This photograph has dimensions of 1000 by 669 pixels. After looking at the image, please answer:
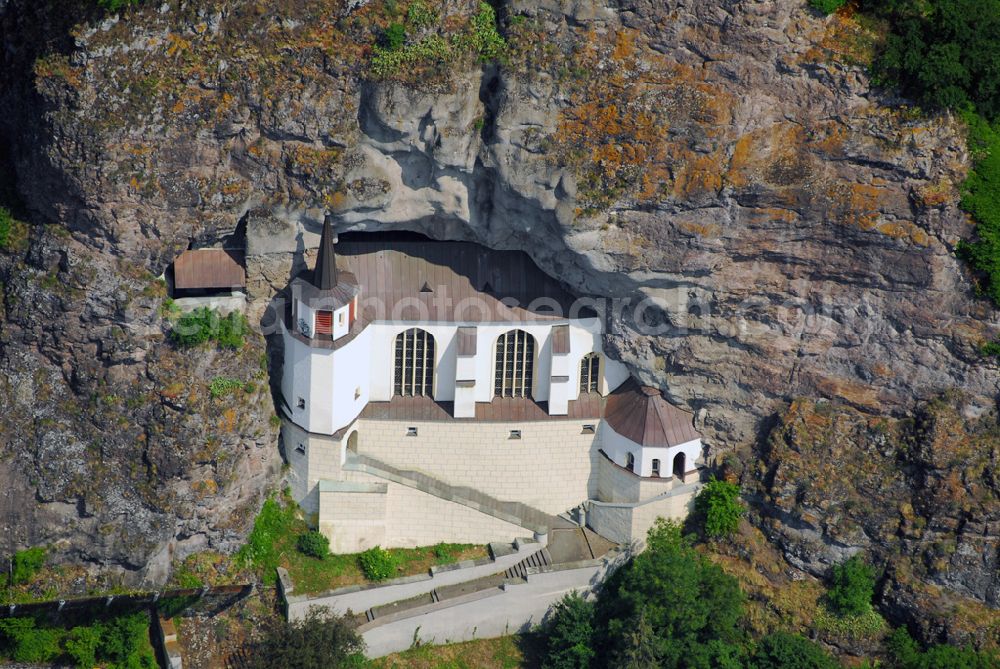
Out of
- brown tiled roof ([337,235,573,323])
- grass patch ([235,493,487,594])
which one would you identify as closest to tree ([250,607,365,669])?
grass patch ([235,493,487,594])

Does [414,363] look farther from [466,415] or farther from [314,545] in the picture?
[314,545]

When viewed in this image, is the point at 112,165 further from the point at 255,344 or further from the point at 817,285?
the point at 817,285

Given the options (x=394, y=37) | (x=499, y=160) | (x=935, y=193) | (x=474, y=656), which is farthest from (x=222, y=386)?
(x=935, y=193)

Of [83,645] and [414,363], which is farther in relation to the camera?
[414,363]

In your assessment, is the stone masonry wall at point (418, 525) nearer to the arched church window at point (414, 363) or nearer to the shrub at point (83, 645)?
the arched church window at point (414, 363)

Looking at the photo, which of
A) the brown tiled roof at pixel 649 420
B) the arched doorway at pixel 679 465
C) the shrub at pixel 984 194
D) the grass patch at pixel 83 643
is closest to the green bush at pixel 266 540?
the grass patch at pixel 83 643

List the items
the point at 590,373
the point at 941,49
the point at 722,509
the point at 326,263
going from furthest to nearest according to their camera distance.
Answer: the point at 590,373 < the point at 722,509 < the point at 326,263 < the point at 941,49

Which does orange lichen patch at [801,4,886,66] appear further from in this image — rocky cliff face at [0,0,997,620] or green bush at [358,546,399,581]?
green bush at [358,546,399,581]
